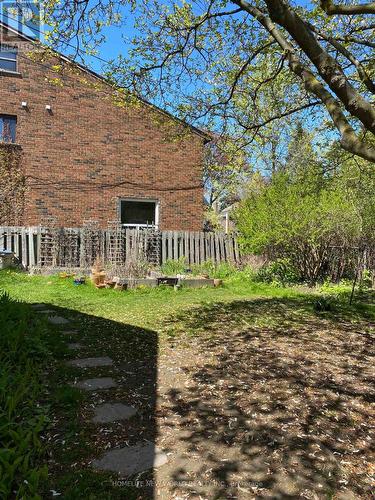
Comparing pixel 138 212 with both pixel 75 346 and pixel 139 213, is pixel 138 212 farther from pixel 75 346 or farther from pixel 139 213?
pixel 75 346

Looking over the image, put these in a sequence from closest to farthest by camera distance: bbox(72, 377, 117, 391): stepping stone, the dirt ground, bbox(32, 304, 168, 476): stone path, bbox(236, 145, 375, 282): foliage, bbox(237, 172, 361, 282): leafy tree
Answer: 1. the dirt ground
2. bbox(32, 304, 168, 476): stone path
3. bbox(72, 377, 117, 391): stepping stone
4. bbox(236, 145, 375, 282): foliage
5. bbox(237, 172, 361, 282): leafy tree

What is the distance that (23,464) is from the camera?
2.40 meters

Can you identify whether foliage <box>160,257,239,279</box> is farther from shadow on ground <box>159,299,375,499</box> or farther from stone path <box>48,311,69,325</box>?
shadow on ground <box>159,299,375,499</box>

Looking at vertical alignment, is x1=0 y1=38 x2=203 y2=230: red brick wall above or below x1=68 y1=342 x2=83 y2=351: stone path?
above

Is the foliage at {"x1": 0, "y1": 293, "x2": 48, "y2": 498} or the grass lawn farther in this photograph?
the grass lawn

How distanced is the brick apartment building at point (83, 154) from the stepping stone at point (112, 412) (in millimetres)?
10884

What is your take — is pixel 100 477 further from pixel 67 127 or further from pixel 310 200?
pixel 67 127

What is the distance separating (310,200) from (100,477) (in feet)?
32.1

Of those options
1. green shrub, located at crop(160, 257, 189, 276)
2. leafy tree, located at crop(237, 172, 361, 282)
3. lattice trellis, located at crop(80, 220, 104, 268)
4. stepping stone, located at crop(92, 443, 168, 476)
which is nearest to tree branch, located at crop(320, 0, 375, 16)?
stepping stone, located at crop(92, 443, 168, 476)

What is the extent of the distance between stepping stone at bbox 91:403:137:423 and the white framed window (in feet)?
41.3

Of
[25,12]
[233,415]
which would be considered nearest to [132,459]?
[233,415]

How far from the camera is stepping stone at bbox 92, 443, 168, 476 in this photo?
2568 mm

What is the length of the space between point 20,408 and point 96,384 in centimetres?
81

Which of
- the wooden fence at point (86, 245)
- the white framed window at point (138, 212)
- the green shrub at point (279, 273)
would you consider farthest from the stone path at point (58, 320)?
the white framed window at point (138, 212)
